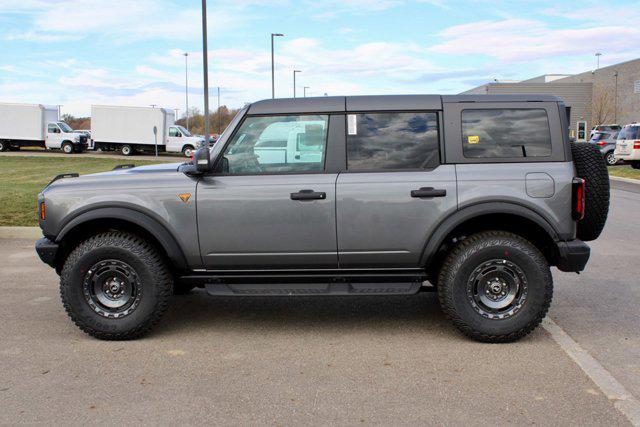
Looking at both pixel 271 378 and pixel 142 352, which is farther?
pixel 142 352

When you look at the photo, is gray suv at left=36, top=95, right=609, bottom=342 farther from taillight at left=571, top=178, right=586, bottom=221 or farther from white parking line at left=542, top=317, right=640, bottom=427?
white parking line at left=542, top=317, right=640, bottom=427

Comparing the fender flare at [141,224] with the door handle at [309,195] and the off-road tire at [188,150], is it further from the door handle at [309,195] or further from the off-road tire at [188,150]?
the off-road tire at [188,150]

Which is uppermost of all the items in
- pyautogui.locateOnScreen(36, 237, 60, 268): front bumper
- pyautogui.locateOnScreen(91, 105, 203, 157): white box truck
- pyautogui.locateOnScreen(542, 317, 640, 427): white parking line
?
pyautogui.locateOnScreen(91, 105, 203, 157): white box truck

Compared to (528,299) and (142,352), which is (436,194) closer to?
(528,299)

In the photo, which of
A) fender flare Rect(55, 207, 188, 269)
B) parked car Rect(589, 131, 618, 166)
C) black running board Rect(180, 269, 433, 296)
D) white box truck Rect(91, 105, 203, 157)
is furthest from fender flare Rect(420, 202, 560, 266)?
white box truck Rect(91, 105, 203, 157)

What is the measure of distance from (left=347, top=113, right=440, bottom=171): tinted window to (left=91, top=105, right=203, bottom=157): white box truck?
1433 inches

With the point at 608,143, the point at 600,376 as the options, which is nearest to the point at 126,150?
the point at 608,143

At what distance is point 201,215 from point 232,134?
0.68m

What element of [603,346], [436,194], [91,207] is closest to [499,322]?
[603,346]

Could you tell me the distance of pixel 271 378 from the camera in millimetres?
4328

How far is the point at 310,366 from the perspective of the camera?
455 cm

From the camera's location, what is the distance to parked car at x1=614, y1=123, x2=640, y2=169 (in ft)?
87.6

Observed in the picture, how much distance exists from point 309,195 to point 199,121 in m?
101

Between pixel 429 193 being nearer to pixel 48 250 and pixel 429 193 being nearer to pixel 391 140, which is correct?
pixel 391 140
